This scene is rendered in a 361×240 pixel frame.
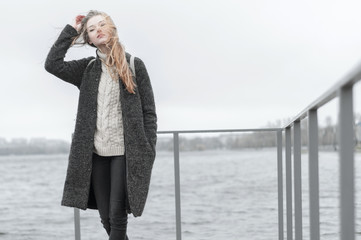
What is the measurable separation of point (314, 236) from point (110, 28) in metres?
1.07

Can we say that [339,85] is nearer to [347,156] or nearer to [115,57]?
[347,156]

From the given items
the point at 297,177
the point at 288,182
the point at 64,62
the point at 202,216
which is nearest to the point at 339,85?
the point at 297,177

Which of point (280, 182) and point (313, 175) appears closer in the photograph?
point (313, 175)

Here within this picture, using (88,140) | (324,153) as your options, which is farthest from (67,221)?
(324,153)

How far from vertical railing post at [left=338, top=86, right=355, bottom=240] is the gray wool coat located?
1.15 meters

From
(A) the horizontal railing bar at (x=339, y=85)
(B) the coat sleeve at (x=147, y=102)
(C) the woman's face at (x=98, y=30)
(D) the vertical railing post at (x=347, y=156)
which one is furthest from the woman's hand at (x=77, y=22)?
(D) the vertical railing post at (x=347, y=156)

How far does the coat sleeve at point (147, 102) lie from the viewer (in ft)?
6.81

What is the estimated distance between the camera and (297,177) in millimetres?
2020

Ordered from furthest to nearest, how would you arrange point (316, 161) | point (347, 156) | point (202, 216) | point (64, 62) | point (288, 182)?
point (202, 216), point (288, 182), point (64, 62), point (316, 161), point (347, 156)

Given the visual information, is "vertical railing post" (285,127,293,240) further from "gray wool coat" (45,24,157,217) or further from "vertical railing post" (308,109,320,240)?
"vertical railing post" (308,109,320,240)

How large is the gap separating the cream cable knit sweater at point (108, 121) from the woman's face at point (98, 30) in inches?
3.0

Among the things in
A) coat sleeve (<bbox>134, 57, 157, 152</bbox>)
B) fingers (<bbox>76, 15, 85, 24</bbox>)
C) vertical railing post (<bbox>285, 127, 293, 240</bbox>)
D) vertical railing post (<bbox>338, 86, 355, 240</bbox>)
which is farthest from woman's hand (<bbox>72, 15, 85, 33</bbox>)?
vertical railing post (<bbox>338, 86, 355, 240</bbox>)

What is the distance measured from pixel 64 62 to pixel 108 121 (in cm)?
30

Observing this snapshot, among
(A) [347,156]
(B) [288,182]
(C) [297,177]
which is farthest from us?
(B) [288,182]
